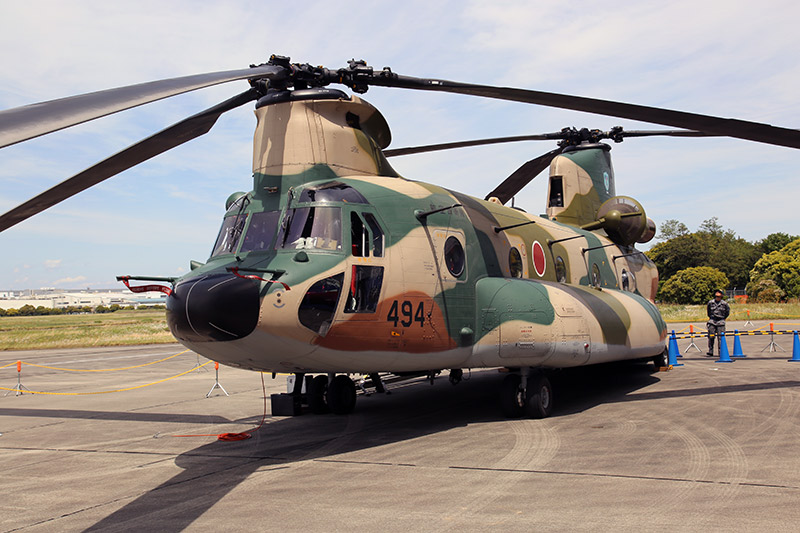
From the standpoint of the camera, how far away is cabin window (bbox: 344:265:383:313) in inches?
324

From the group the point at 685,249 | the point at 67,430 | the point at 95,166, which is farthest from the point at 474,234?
the point at 685,249

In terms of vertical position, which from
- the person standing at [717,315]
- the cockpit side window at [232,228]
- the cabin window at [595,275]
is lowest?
the person standing at [717,315]

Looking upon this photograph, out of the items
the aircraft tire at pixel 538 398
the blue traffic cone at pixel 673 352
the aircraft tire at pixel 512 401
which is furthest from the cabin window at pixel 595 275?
the blue traffic cone at pixel 673 352

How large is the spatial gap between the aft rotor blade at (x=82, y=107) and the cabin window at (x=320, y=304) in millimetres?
2688

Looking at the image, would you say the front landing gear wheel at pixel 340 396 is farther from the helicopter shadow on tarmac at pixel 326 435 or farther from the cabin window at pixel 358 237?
the cabin window at pixel 358 237

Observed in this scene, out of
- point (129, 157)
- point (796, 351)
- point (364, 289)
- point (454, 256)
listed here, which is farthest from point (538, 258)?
point (796, 351)

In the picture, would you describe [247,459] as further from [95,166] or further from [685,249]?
[685,249]

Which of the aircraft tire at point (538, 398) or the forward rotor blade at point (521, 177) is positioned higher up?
the forward rotor blade at point (521, 177)

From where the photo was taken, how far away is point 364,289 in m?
8.38

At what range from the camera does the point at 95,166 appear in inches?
Result: 312

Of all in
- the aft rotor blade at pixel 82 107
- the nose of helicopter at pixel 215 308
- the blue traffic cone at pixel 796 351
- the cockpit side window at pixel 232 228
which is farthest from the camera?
the blue traffic cone at pixel 796 351

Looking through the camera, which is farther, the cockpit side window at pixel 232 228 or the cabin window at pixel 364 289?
the cockpit side window at pixel 232 228

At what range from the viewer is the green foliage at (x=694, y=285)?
6694 cm

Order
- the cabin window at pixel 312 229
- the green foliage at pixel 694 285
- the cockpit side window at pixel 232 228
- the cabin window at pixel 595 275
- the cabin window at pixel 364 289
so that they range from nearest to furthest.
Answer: the cabin window at pixel 364 289 → the cabin window at pixel 312 229 → the cockpit side window at pixel 232 228 → the cabin window at pixel 595 275 → the green foliage at pixel 694 285
